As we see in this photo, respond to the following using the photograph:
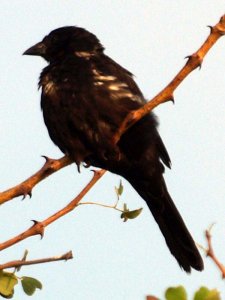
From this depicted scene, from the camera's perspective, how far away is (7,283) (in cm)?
207

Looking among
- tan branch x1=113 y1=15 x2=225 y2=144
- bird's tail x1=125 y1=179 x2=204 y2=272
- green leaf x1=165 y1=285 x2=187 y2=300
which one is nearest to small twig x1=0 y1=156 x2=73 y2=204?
tan branch x1=113 y1=15 x2=225 y2=144

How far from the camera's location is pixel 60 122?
161 inches

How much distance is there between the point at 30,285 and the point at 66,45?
120 inches

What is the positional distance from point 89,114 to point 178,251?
120 cm

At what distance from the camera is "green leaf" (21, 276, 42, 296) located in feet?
7.14

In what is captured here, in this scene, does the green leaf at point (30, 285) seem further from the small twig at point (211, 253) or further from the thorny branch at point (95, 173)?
the small twig at point (211, 253)

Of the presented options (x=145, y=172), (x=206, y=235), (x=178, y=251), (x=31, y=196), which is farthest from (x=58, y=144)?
(x=206, y=235)

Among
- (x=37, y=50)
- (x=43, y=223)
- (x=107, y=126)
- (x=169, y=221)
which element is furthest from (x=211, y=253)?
(x=37, y=50)

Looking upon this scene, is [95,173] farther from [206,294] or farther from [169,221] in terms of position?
[169,221]

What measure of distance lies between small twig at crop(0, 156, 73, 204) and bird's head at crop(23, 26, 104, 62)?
1.99 metres

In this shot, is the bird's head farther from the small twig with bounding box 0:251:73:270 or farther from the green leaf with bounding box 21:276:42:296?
the small twig with bounding box 0:251:73:270

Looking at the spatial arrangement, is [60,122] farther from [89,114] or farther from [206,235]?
[206,235]

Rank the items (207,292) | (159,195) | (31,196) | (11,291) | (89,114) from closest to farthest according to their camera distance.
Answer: (207,292) → (11,291) → (31,196) → (89,114) → (159,195)

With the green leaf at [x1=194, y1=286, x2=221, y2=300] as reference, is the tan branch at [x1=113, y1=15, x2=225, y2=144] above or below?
above
